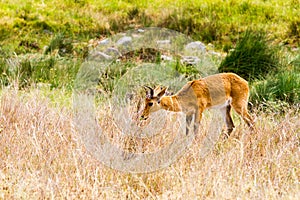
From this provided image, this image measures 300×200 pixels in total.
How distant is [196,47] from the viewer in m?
10.1

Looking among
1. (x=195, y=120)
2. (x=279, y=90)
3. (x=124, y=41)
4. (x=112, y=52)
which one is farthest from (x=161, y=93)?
(x=124, y=41)

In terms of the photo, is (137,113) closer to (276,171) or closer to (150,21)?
(276,171)

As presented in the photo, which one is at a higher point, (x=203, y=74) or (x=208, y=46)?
(x=203, y=74)

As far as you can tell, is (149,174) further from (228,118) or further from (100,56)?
(100,56)

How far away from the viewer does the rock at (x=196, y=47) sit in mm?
9887

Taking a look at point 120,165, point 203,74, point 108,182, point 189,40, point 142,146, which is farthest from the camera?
point 189,40

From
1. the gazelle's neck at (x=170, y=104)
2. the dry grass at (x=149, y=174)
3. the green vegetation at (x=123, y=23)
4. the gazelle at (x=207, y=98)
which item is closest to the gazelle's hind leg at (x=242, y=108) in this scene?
the gazelle at (x=207, y=98)

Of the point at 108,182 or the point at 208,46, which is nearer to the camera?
the point at 108,182

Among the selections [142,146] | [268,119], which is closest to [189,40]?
[268,119]

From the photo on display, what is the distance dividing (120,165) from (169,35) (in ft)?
23.6

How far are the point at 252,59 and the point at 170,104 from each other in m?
3.87

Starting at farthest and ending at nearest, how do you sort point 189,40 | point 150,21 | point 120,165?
point 150,21 → point 189,40 → point 120,165

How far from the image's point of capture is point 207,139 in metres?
4.68

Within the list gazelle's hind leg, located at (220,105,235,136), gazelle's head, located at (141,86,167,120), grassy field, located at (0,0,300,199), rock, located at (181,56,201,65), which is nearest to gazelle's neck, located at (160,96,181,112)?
gazelle's head, located at (141,86,167,120)
